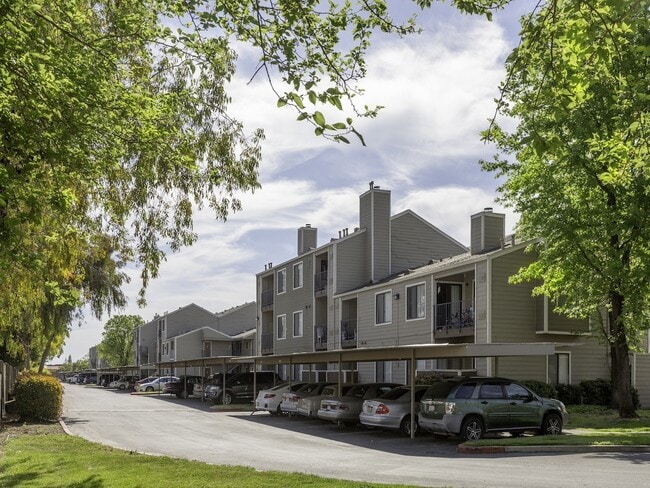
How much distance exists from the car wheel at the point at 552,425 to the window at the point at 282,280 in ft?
99.9

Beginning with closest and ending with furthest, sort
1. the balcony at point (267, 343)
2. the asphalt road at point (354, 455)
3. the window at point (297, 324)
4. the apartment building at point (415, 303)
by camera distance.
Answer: the asphalt road at point (354, 455) → the apartment building at point (415, 303) → the window at point (297, 324) → the balcony at point (267, 343)

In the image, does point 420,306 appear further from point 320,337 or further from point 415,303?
point 320,337

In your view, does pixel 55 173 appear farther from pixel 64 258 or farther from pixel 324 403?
pixel 324 403

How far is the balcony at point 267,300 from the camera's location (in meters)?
52.5

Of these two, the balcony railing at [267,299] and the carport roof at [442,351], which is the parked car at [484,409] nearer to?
the carport roof at [442,351]

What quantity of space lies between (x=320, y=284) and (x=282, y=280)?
6.71 m

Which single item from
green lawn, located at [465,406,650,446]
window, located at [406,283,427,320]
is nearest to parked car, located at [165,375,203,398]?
window, located at [406,283,427,320]

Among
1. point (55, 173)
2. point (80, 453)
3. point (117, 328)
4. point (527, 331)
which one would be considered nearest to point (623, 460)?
point (80, 453)

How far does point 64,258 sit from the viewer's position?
48.4 ft

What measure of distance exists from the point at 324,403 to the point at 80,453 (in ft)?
36.8

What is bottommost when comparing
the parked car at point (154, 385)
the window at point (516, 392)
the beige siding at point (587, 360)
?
the parked car at point (154, 385)

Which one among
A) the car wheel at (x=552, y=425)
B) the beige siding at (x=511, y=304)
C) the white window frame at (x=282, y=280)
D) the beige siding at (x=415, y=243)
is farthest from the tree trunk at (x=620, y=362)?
the white window frame at (x=282, y=280)

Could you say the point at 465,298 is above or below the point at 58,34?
below

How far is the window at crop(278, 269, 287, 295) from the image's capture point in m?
50.2
